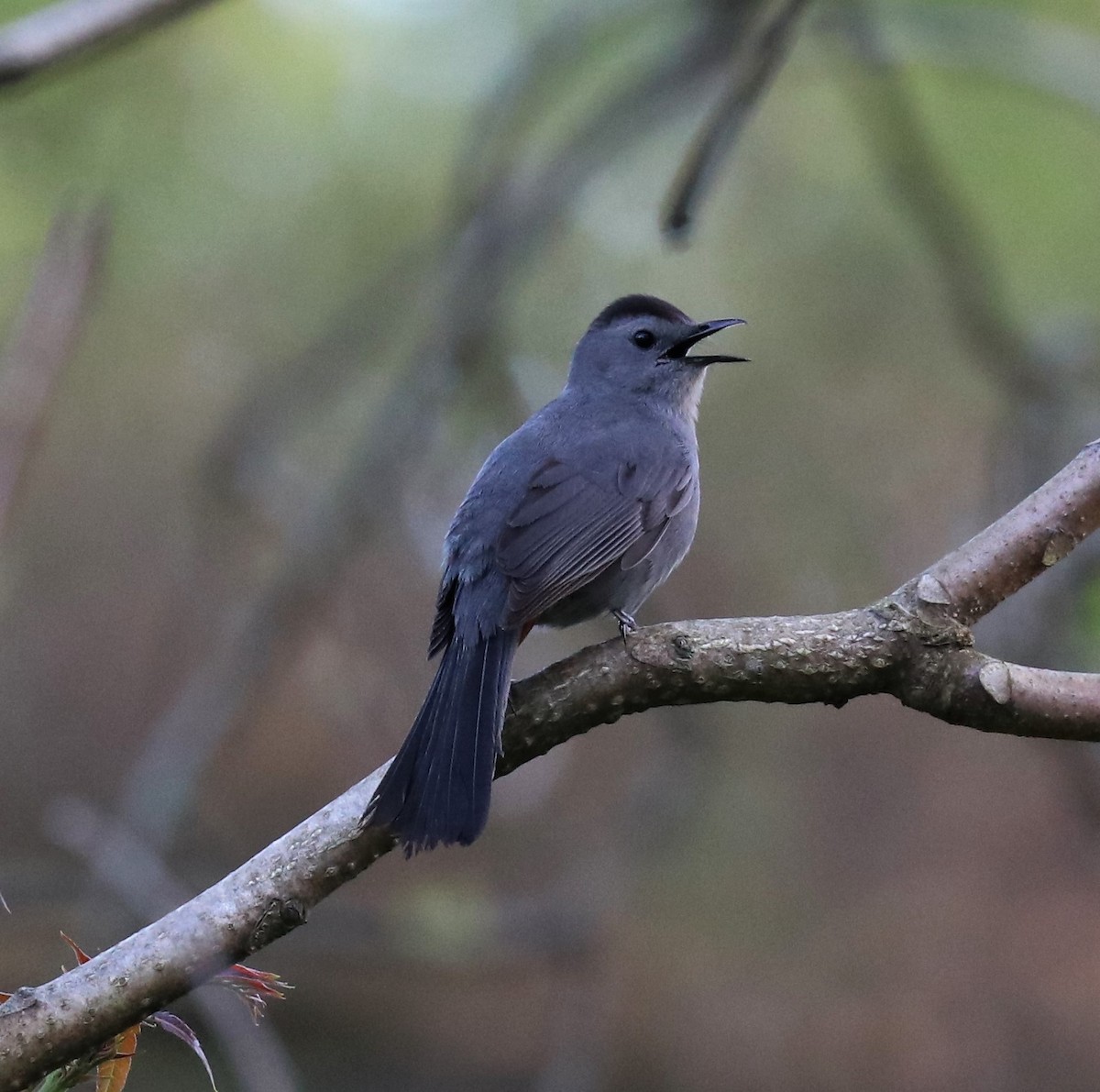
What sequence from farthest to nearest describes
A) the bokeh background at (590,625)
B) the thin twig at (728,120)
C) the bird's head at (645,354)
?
the bokeh background at (590,625), the bird's head at (645,354), the thin twig at (728,120)

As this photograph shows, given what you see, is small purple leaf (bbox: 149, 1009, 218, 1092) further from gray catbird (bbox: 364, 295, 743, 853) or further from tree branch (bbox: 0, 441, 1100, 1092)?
gray catbird (bbox: 364, 295, 743, 853)

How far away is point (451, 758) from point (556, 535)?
115 centimetres

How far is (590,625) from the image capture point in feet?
24.2

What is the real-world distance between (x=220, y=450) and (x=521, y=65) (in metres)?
2.01

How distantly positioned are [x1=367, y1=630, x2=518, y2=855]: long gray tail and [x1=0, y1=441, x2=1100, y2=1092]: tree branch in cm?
5

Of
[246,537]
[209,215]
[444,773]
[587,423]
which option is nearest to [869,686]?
[444,773]

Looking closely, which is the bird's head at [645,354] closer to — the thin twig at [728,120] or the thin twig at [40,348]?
the thin twig at [728,120]

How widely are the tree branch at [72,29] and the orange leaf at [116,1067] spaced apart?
160 centimetres

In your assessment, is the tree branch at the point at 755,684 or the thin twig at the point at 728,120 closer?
the tree branch at the point at 755,684

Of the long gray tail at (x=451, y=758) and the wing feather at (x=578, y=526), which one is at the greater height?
the wing feather at (x=578, y=526)

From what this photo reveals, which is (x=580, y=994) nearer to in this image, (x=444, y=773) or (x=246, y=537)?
(x=246, y=537)

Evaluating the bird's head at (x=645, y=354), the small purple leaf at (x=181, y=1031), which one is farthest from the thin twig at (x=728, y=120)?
the small purple leaf at (x=181, y=1031)

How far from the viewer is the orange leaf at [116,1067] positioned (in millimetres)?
2176

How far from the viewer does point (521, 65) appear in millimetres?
5633
